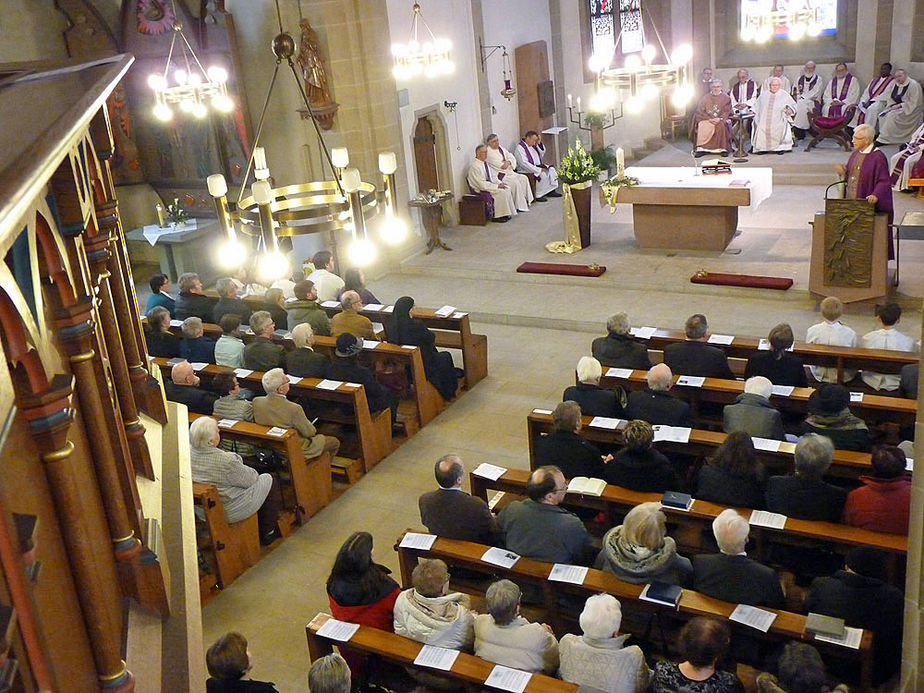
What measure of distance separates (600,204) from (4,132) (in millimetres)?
13093

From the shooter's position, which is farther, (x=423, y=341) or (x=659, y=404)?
(x=423, y=341)

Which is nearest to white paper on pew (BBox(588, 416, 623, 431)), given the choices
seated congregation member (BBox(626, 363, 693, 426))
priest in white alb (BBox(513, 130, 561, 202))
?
seated congregation member (BBox(626, 363, 693, 426))

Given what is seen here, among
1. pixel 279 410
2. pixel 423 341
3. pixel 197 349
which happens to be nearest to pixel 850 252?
pixel 423 341

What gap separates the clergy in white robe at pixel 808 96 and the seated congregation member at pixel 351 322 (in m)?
10.7

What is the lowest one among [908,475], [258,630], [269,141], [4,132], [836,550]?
[258,630]

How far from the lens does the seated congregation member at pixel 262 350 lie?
8055 mm

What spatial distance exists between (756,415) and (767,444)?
236mm

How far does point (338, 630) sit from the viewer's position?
15.3ft

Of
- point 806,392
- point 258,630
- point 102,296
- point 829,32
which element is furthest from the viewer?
point 829,32

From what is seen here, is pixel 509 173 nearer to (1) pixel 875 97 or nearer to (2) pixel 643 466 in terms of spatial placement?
(1) pixel 875 97

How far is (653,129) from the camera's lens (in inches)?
701

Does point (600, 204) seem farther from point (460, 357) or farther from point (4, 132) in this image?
point (4, 132)

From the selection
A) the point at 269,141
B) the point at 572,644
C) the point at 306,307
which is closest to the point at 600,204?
the point at 269,141

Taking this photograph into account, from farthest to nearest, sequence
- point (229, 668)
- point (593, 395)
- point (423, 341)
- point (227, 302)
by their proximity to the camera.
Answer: point (227, 302) → point (423, 341) → point (593, 395) → point (229, 668)
